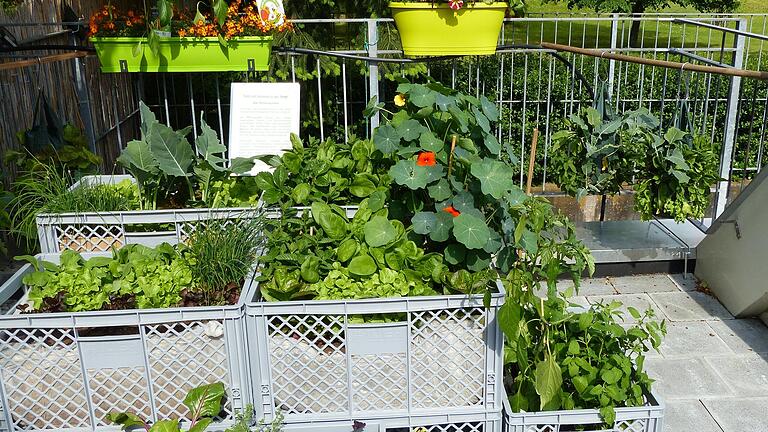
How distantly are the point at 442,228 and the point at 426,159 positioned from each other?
0.25 meters

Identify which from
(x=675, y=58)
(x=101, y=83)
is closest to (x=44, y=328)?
(x=101, y=83)

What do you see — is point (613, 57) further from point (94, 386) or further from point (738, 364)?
point (94, 386)

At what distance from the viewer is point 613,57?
3.49 metres

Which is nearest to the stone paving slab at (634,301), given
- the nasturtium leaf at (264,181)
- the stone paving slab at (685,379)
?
the stone paving slab at (685,379)

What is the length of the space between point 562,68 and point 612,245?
12.2 ft

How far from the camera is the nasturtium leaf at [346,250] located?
7.35 feet

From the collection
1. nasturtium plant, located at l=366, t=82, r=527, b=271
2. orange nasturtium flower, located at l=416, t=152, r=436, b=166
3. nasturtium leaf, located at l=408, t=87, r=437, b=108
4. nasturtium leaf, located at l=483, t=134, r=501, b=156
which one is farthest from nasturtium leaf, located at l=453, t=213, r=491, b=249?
nasturtium leaf, located at l=408, t=87, r=437, b=108

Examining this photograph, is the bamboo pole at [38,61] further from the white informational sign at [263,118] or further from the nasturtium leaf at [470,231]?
the nasturtium leaf at [470,231]

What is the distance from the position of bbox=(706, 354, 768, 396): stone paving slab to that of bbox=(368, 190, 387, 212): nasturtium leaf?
5.89ft

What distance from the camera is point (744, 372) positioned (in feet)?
9.80

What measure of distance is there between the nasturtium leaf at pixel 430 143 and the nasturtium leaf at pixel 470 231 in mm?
283

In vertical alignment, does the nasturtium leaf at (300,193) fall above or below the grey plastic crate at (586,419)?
above

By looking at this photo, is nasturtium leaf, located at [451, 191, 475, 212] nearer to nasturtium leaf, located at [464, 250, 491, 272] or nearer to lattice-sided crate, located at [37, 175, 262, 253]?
nasturtium leaf, located at [464, 250, 491, 272]

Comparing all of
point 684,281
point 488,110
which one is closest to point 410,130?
point 488,110
